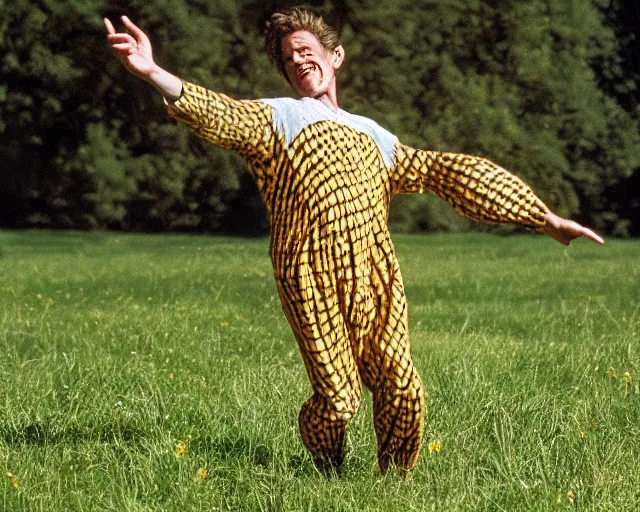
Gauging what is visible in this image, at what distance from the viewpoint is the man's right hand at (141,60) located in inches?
141

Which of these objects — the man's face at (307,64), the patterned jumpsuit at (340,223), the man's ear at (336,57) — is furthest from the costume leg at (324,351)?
the man's ear at (336,57)

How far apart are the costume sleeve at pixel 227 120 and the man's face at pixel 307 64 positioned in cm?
22

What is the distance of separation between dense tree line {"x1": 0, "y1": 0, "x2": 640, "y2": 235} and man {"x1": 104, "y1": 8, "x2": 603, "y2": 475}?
19.2m

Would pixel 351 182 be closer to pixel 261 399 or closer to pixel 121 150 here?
pixel 261 399

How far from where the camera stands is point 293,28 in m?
4.06

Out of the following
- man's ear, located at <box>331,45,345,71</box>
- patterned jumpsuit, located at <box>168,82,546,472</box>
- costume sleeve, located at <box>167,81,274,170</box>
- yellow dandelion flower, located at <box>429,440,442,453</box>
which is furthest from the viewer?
yellow dandelion flower, located at <box>429,440,442,453</box>

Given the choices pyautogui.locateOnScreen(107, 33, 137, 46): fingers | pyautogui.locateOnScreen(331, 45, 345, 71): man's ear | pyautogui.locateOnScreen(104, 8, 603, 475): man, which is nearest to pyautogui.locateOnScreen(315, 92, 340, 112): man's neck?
pyautogui.locateOnScreen(104, 8, 603, 475): man

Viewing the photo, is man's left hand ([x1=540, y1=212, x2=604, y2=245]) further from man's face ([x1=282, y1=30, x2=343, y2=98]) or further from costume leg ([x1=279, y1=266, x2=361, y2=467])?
man's face ([x1=282, y1=30, x2=343, y2=98])

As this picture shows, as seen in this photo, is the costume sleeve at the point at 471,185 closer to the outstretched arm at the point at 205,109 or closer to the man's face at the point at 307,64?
the man's face at the point at 307,64

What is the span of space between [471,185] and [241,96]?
70.1 feet

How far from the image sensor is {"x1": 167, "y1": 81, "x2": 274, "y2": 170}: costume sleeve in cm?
371

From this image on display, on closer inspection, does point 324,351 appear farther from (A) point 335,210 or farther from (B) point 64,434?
(B) point 64,434

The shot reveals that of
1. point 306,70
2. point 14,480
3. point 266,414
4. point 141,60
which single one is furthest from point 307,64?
point 14,480

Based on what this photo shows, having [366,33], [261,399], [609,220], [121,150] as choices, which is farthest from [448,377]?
[609,220]
